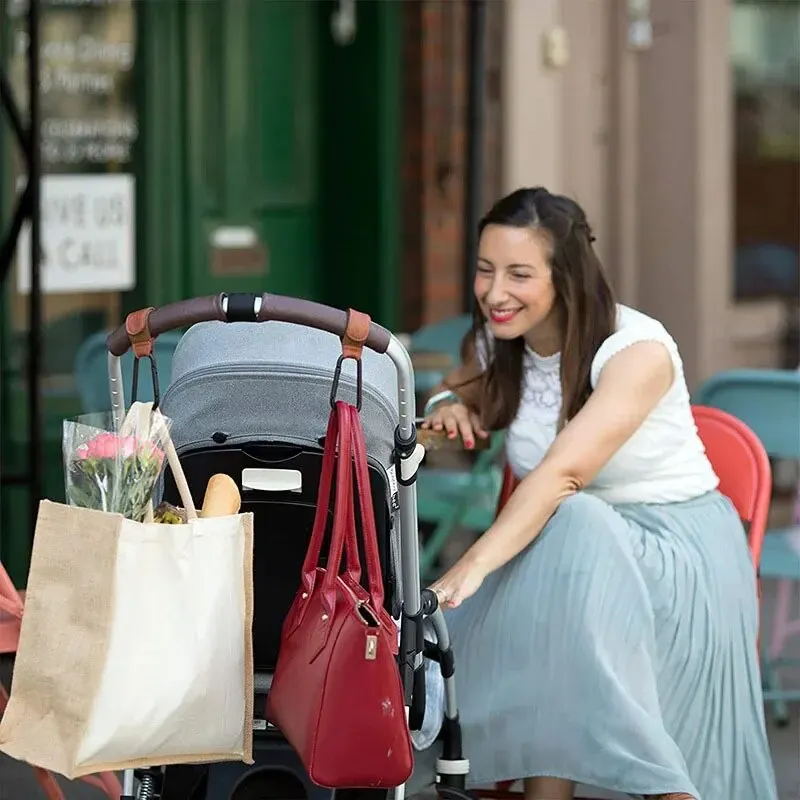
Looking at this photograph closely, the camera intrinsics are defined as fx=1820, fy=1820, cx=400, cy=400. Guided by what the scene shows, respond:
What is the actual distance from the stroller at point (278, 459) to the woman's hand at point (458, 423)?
2.35ft

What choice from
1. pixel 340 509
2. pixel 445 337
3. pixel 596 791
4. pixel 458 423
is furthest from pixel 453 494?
pixel 340 509

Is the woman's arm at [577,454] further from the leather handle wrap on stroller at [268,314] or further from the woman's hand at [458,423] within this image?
the leather handle wrap on stroller at [268,314]

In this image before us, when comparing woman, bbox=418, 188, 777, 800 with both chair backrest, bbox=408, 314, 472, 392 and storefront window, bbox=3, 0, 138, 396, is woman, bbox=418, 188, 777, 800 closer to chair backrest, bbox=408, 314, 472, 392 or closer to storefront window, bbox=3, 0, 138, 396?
chair backrest, bbox=408, 314, 472, 392

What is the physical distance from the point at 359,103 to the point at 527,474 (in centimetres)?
355

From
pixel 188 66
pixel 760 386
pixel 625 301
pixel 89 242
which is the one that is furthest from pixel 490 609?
pixel 625 301

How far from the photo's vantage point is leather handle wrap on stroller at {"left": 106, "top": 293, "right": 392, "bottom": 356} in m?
2.98

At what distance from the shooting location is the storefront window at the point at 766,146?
8.11m

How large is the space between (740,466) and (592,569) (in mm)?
696

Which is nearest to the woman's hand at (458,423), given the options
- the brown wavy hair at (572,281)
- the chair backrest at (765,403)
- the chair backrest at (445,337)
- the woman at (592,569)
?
the woman at (592,569)

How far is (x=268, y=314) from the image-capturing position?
2.98 meters

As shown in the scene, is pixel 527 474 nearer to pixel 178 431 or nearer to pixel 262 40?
pixel 178 431

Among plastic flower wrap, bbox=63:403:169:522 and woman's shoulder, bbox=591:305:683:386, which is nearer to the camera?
plastic flower wrap, bbox=63:403:169:522

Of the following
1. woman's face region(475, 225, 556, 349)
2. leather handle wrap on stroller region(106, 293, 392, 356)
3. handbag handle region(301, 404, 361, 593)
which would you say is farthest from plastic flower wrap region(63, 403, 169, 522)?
woman's face region(475, 225, 556, 349)

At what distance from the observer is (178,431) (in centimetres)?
331
